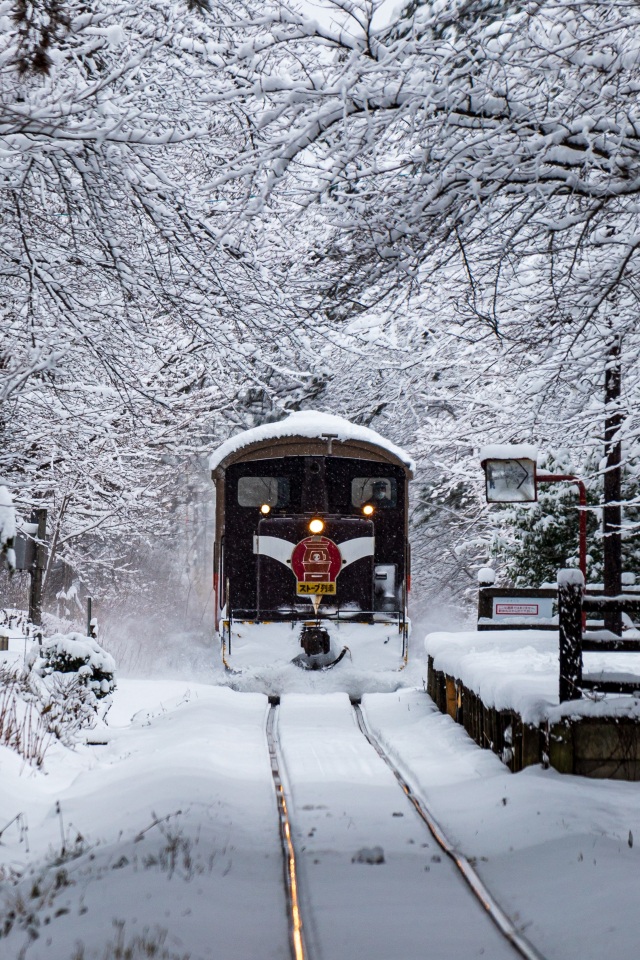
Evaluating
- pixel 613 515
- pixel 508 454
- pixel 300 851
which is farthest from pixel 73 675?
pixel 613 515

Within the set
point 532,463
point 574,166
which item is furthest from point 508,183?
point 532,463

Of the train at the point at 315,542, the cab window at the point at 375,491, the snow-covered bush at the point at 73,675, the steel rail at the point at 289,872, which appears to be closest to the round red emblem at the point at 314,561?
the train at the point at 315,542

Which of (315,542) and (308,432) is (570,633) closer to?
(315,542)

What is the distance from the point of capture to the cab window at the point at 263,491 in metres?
15.2

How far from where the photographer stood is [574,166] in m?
6.97

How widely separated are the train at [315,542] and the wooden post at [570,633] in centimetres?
660

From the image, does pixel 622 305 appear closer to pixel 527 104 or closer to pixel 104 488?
pixel 527 104

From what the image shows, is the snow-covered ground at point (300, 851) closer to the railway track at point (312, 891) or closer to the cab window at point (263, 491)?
the railway track at point (312, 891)

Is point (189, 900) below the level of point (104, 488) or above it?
below

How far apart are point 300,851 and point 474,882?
1123 mm

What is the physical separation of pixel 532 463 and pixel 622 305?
2917 mm

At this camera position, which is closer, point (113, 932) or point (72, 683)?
point (113, 932)

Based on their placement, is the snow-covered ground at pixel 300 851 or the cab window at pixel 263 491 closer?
the snow-covered ground at pixel 300 851

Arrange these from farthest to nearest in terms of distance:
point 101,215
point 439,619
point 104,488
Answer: point 439,619 → point 104,488 → point 101,215
